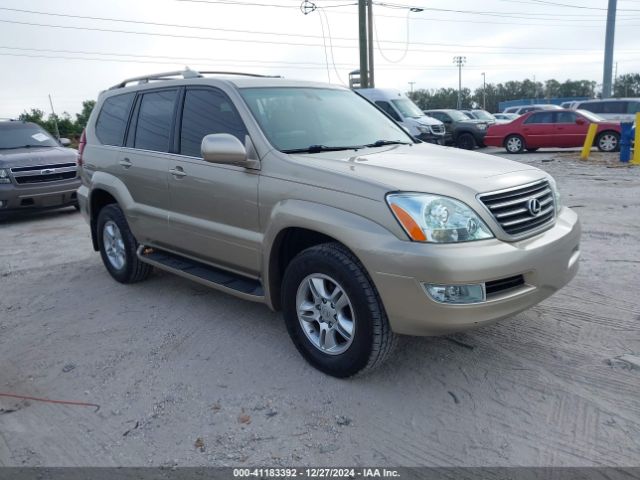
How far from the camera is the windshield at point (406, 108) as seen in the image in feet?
56.0

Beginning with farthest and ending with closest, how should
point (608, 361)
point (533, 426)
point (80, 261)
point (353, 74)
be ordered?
point (353, 74), point (80, 261), point (608, 361), point (533, 426)

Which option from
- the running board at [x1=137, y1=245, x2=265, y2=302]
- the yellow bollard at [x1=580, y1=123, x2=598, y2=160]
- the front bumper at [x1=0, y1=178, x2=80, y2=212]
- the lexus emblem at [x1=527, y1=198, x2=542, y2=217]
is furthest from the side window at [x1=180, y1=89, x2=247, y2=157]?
the yellow bollard at [x1=580, y1=123, x2=598, y2=160]

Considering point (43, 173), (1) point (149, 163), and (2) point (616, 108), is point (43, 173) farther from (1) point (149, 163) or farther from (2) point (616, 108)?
(2) point (616, 108)

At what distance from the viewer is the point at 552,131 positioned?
16984mm

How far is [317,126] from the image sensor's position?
3979 mm

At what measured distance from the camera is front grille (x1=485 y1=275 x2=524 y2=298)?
2.85 m

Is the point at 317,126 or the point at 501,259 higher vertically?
the point at 317,126

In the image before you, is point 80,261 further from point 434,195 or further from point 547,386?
point 547,386

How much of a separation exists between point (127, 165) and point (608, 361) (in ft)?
13.2

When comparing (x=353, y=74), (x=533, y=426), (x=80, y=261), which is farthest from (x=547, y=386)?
(x=353, y=74)

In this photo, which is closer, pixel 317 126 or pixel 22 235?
pixel 317 126

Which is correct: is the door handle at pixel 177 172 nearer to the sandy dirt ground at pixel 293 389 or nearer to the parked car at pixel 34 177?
the sandy dirt ground at pixel 293 389

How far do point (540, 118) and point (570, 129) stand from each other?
984mm

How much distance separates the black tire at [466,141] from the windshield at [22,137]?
13.8m
